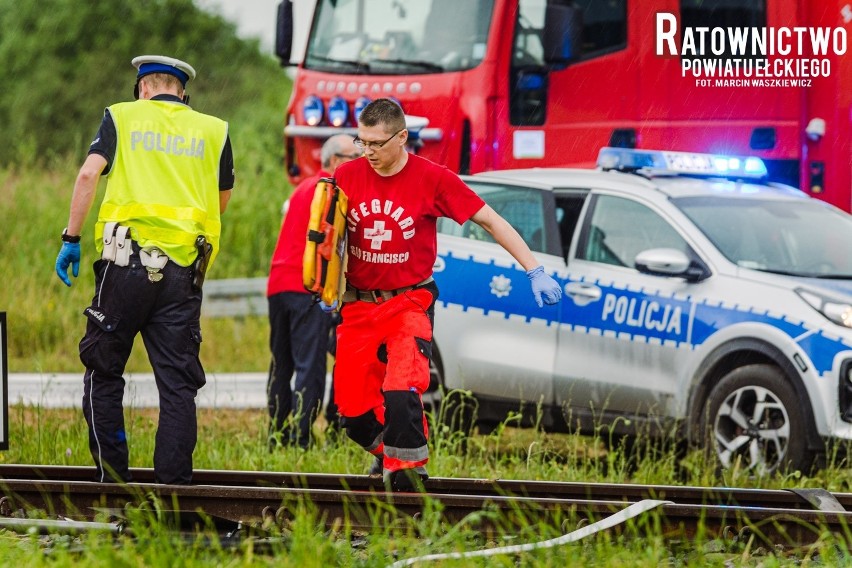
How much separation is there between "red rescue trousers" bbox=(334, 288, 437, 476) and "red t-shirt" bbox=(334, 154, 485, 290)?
134 mm

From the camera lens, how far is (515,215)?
871 cm

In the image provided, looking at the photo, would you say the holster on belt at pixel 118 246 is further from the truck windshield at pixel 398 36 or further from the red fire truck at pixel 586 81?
the truck windshield at pixel 398 36

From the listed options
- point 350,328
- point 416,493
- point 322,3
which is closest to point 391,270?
point 350,328

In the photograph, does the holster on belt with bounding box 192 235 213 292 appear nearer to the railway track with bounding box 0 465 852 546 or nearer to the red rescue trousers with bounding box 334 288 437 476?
the red rescue trousers with bounding box 334 288 437 476

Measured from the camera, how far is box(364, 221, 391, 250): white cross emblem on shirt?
248 inches

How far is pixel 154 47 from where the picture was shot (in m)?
36.6

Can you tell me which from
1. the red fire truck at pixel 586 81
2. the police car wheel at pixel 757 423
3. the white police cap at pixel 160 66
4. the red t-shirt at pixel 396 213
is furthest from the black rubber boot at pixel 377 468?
the red fire truck at pixel 586 81

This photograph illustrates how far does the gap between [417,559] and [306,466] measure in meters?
2.71

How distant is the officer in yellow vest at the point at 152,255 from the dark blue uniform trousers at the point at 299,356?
6.91 feet

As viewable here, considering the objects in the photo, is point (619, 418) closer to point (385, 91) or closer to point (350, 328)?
point (350, 328)

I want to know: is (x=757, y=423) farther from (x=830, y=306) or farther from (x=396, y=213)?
(x=396, y=213)

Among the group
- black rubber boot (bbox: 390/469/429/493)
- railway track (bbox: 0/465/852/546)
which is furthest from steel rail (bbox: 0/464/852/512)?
black rubber boot (bbox: 390/469/429/493)

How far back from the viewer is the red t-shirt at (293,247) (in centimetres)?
853

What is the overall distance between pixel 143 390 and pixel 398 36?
3468 mm
